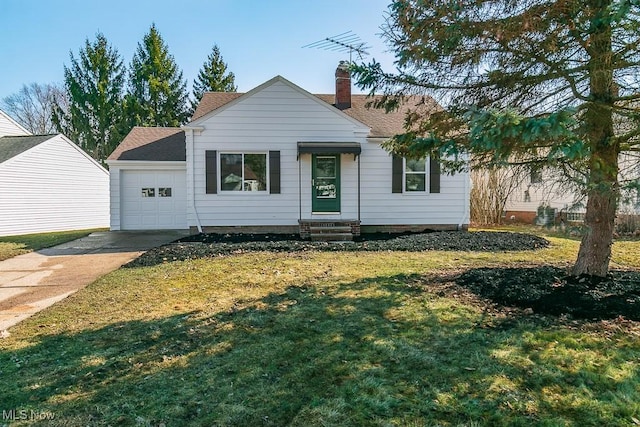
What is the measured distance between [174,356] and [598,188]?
170 inches

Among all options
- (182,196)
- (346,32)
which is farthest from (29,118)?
(346,32)

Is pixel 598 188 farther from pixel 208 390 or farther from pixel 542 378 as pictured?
pixel 208 390

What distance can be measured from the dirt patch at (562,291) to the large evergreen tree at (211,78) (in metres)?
27.8

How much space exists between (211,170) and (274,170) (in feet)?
6.13

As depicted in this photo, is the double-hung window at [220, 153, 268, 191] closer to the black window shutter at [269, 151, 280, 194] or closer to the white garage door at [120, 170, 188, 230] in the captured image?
the black window shutter at [269, 151, 280, 194]

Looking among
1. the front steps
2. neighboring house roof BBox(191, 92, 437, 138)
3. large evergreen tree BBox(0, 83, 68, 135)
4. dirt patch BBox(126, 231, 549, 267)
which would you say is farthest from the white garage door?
A: large evergreen tree BBox(0, 83, 68, 135)

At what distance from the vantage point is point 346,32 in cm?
536

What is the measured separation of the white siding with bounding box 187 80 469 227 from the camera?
11.5 m

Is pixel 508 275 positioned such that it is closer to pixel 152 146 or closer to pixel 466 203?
pixel 466 203

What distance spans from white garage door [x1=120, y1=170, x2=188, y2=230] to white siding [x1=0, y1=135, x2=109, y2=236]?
604cm

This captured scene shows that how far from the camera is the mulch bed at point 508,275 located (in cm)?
426

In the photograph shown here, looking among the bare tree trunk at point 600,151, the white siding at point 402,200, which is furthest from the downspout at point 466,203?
the bare tree trunk at point 600,151

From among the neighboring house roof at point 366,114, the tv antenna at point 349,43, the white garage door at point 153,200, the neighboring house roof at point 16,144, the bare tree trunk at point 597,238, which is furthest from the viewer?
the neighboring house roof at point 16,144

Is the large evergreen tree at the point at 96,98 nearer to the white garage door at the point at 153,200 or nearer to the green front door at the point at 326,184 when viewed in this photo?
the white garage door at the point at 153,200
